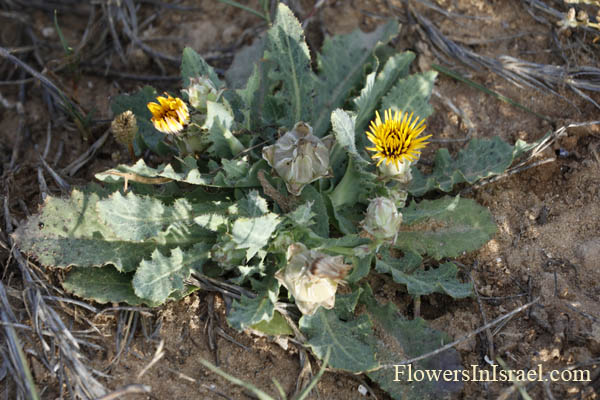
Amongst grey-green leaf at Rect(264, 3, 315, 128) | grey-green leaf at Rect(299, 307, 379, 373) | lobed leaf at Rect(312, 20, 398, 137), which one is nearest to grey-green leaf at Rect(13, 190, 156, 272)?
grey-green leaf at Rect(299, 307, 379, 373)

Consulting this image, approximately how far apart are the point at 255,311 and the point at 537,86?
277 centimetres

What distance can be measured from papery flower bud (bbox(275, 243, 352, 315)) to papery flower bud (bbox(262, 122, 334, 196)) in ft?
1.40

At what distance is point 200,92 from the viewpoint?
3062mm

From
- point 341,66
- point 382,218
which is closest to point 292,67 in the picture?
point 341,66

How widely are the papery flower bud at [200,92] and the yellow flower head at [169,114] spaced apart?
0.07m

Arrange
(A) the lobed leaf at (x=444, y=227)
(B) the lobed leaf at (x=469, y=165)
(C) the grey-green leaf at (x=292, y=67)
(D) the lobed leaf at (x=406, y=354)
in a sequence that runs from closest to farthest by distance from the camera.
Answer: (D) the lobed leaf at (x=406, y=354)
(A) the lobed leaf at (x=444, y=227)
(B) the lobed leaf at (x=469, y=165)
(C) the grey-green leaf at (x=292, y=67)

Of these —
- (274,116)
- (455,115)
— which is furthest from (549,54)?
(274,116)

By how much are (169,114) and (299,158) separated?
0.79m

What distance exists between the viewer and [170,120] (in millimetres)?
3021

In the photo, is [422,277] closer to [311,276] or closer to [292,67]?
[311,276]

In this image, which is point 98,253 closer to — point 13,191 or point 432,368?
point 13,191

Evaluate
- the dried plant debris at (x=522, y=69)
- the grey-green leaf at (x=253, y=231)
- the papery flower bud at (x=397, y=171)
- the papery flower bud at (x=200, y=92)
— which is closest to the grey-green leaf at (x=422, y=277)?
the papery flower bud at (x=397, y=171)

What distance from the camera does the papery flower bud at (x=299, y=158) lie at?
9.73ft

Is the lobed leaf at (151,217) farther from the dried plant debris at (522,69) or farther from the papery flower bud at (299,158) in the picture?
the dried plant debris at (522,69)
